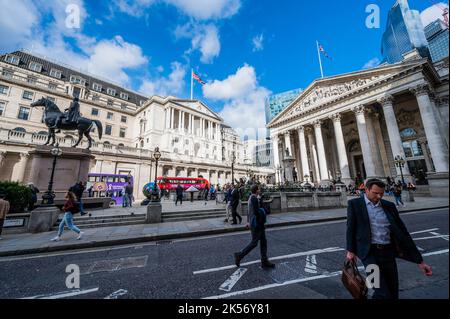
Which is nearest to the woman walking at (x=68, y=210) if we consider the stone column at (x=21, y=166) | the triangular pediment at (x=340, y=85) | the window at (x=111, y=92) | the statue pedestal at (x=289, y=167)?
the statue pedestal at (x=289, y=167)

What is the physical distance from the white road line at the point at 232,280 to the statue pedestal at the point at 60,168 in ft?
42.3

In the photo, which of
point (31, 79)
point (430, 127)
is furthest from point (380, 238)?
point (31, 79)

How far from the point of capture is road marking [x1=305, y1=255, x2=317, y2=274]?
3973mm

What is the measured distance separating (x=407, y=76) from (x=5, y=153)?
49.1 meters

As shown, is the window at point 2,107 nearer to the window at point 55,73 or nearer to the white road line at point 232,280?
the window at point 55,73

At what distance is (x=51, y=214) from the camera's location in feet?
28.3

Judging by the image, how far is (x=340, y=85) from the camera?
26906 mm

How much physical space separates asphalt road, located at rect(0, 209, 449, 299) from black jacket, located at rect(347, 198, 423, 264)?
14.4 inches

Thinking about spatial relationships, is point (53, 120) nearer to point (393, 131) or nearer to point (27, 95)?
point (393, 131)

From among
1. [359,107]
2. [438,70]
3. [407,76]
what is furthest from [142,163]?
[438,70]

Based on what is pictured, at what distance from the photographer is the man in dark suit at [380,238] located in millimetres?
2145
